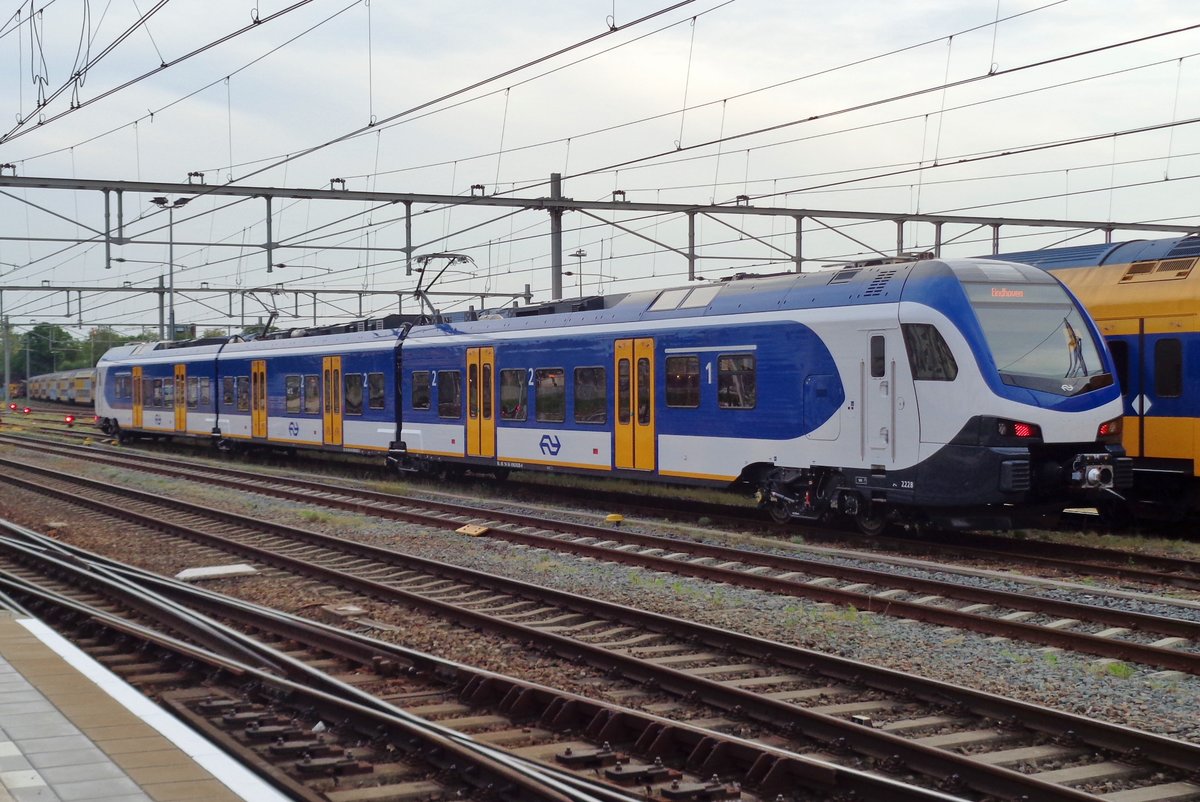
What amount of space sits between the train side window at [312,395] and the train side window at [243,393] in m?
3.77

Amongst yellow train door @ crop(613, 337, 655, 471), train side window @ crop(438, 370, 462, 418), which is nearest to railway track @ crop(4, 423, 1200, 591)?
yellow train door @ crop(613, 337, 655, 471)

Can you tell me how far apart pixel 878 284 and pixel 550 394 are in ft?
23.0

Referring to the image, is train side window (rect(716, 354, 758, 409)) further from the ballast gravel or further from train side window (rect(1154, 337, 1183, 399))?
train side window (rect(1154, 337, 1183, 399))

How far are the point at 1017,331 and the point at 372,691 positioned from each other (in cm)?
877

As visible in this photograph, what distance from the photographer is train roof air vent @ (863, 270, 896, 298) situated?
14.3 meters

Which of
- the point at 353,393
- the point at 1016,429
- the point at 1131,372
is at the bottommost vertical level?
the point at 1016,429

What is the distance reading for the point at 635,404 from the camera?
18.0 meters

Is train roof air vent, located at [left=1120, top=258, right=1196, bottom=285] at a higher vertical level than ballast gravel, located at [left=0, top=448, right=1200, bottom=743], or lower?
higher

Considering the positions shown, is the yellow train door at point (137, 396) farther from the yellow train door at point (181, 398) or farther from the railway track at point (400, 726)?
the railway track at point (400, 726)

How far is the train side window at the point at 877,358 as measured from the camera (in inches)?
554

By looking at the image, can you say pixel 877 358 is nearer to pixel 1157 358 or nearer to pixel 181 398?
pixel 1157 358

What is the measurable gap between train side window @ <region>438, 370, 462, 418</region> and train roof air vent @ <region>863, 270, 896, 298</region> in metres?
9.82

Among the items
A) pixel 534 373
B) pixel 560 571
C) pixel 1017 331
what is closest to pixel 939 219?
pixel 534 373

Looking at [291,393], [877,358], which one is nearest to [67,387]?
[291,393]
